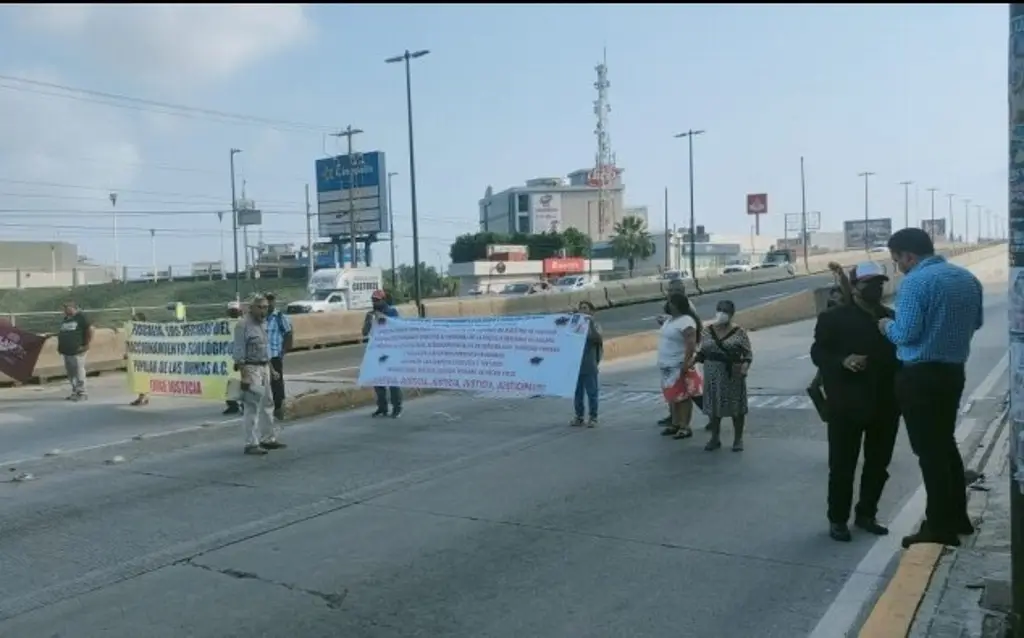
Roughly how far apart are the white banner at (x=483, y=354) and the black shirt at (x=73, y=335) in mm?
5281

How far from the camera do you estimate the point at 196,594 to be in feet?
18.2

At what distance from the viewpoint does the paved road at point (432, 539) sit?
5160 millimetres

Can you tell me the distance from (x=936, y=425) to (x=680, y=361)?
5164 millimetres

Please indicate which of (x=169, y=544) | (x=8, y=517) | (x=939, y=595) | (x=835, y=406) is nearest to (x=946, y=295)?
(x=835, y=406)

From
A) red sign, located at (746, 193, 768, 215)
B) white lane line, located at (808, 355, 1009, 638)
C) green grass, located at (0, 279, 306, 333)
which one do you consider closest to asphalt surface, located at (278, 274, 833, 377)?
white lane line, located at (808, 355, 1009, 638)

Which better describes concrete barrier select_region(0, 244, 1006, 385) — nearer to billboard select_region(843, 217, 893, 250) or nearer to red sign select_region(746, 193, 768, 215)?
red sign select_region(746, 193, 768, 215)

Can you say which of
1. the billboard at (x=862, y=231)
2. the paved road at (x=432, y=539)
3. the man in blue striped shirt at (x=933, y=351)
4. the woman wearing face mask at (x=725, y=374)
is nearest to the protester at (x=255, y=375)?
the paved road at (x=432, y=539)

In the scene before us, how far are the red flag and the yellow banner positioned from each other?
355 centimetres

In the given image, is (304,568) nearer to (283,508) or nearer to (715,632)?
(283,508)

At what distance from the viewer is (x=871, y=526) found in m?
6.64

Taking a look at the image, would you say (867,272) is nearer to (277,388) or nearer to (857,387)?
(857,387)

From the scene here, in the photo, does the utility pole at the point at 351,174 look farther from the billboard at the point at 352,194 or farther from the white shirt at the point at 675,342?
the white shirt at the point at 675,342

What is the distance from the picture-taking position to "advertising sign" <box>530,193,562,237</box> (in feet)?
558

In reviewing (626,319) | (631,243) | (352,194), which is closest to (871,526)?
(626,319)
